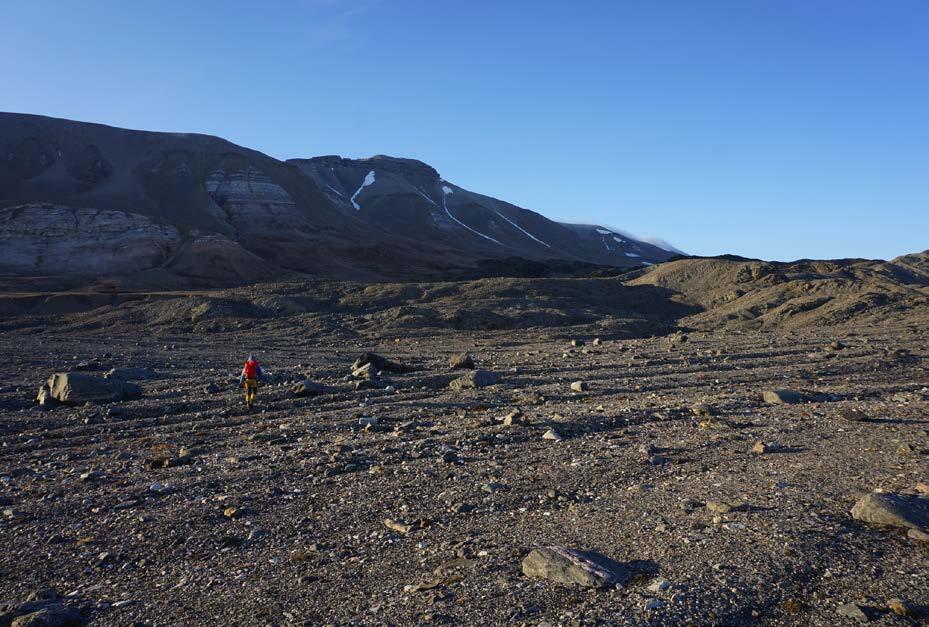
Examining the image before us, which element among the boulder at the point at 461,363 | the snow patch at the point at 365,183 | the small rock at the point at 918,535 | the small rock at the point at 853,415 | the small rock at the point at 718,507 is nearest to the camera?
the small rock at the point at 918,535

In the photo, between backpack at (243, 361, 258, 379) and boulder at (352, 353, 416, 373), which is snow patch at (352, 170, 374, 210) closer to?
boulder at (352, 353, 416, 373)

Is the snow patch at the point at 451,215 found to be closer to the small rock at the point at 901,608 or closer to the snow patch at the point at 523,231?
the snow patch at the point at 523,231

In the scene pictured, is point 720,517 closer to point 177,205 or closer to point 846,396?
point 846,396

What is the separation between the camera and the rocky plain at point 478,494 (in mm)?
5469

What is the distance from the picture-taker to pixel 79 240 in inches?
2502

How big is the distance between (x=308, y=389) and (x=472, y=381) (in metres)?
3.69

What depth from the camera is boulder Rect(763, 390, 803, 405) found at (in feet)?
41.7

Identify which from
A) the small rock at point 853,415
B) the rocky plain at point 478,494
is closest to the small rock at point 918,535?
the rocky plain at point 478,494

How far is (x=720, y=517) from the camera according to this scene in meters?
6.70

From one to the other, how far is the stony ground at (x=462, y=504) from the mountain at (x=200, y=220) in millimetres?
47531

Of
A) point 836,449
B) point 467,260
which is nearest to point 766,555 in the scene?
point 836,449

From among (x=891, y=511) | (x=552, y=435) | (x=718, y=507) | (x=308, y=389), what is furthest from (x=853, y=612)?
(x=308, y=389)

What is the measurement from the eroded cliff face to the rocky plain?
147 feet

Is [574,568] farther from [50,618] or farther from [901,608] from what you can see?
[50,618]
